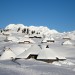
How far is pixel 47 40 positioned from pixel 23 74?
7029 cm

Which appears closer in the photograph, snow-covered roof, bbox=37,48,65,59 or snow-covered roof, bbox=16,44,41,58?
snow-covered roof, bbox=37,48,65,59

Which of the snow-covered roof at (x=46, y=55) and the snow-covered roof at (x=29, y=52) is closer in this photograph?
the snow-covered roof at (x=46, y=55)

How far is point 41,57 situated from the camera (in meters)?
46.2

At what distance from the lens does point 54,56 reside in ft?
154

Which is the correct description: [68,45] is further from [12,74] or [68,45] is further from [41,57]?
[12,74]

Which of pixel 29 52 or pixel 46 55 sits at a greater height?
pixel 29 52

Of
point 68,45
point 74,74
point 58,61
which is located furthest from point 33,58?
point 68,45

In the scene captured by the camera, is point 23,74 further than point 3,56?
No

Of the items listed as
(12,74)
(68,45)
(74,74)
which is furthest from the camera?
(68,45)

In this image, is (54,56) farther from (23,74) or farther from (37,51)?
(23,74)

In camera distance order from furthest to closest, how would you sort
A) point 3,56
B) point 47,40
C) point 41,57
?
point 47,40 < point 3,56 < point 41,57

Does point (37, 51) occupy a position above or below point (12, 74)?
above

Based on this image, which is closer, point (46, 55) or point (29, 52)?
point (46, 55)

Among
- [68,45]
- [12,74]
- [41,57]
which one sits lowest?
[12,74]
